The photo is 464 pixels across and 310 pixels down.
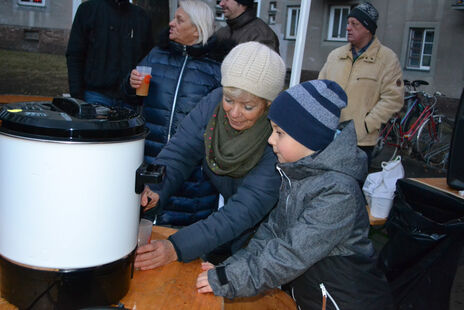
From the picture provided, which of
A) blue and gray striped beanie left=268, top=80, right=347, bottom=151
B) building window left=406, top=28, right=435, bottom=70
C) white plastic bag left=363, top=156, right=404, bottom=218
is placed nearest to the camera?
blue and gray striped beanie left=268, top=80, right=347, bottom=151

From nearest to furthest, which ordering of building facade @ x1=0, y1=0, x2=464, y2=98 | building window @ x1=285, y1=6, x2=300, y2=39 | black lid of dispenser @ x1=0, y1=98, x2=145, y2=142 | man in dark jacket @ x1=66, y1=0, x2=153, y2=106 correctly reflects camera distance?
black lid of dispenser @ x1=0, y1=98, x2=145, y2=142 → man in dark jacket @ x1=66, y1=0, x2=153, y2=106 → building facade @ x1=0, y1=0, x2=464, y2=98 → building window @ x1=285, y1=6, x2=300, y2=39

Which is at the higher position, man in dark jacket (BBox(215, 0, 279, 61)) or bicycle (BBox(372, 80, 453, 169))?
man in dark jacket (BBox(215, 0, 279, 61))

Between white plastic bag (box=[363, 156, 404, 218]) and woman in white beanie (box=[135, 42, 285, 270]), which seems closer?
woman in white beanie (box=[135, 42, 285, 270])

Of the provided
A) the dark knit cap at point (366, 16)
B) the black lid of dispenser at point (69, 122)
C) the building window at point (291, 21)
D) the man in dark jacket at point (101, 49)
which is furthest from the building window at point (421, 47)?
the black lid of dispenser at point (69, 122)

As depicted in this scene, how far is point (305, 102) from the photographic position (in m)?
1.33

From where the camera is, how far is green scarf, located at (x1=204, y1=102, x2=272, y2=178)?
1.54 metres

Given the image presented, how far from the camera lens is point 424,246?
213 cm

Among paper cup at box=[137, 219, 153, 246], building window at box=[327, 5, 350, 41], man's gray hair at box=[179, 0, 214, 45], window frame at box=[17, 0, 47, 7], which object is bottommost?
paper cup at box=[137, 219, 153, 246]

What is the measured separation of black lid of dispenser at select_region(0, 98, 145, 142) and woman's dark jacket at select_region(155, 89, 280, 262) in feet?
1.57

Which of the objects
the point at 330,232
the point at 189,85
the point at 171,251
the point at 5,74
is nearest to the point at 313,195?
the point at 330,232

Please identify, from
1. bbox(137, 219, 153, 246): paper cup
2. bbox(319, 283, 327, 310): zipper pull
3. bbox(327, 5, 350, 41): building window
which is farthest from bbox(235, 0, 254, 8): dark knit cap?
bbox(327, 5, 350, 41): building window

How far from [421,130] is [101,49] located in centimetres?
650

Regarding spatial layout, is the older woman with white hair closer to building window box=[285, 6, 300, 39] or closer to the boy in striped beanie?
the boy in striped beanie

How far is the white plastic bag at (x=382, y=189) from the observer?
2.93 metres
